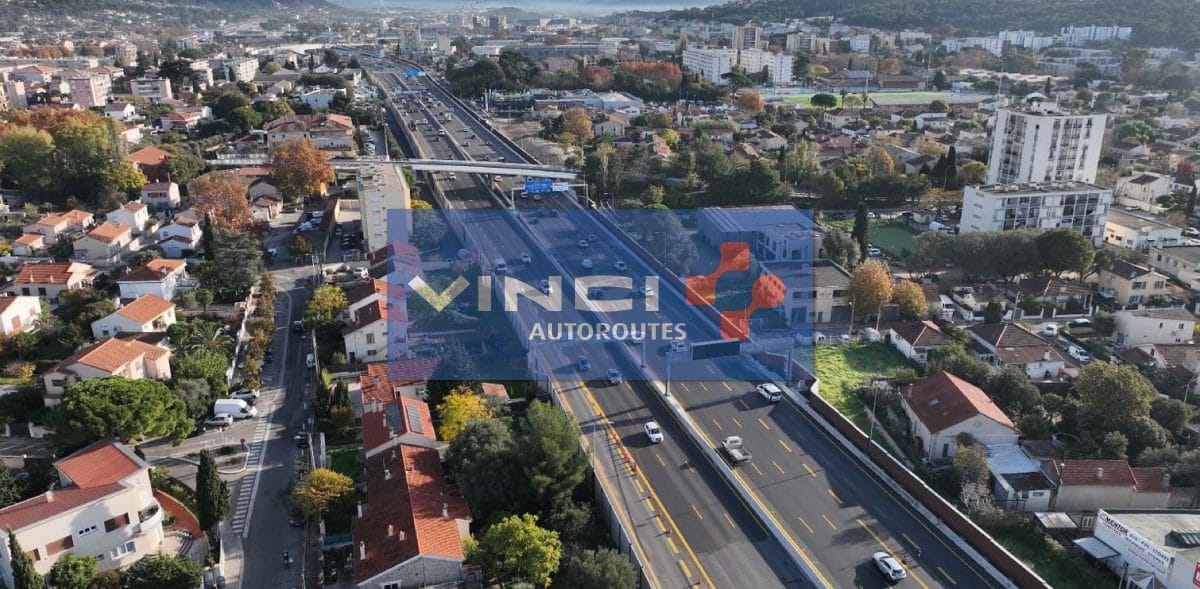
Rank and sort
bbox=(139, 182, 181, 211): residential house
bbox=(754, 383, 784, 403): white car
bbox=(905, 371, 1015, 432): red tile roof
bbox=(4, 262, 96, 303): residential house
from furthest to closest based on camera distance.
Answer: bbox=(139, 182, 181, 211): residential house, bbox=(4, 262, 96, 303): residential house, bbox=(754, 383, 784, 403): white car, bbox=(905, 371, 1015, 432): red tile roof

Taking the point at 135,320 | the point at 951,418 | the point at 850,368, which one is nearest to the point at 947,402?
the point at 951,418

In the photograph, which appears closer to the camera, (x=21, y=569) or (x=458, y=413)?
(x=21, y=569)

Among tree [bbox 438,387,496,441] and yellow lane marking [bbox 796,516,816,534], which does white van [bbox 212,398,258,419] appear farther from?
yellow lane marking [bbox 796,516,816,534]

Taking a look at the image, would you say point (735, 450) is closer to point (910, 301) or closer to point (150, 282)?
point (910, 301)

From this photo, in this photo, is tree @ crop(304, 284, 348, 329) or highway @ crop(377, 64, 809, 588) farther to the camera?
tree @ crop(304, 284, 348, 329)

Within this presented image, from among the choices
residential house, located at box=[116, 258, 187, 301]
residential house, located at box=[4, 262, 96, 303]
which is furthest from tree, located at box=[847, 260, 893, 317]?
residential house, located at box=[4, 262, 96, 303]

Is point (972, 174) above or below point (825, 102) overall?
below
